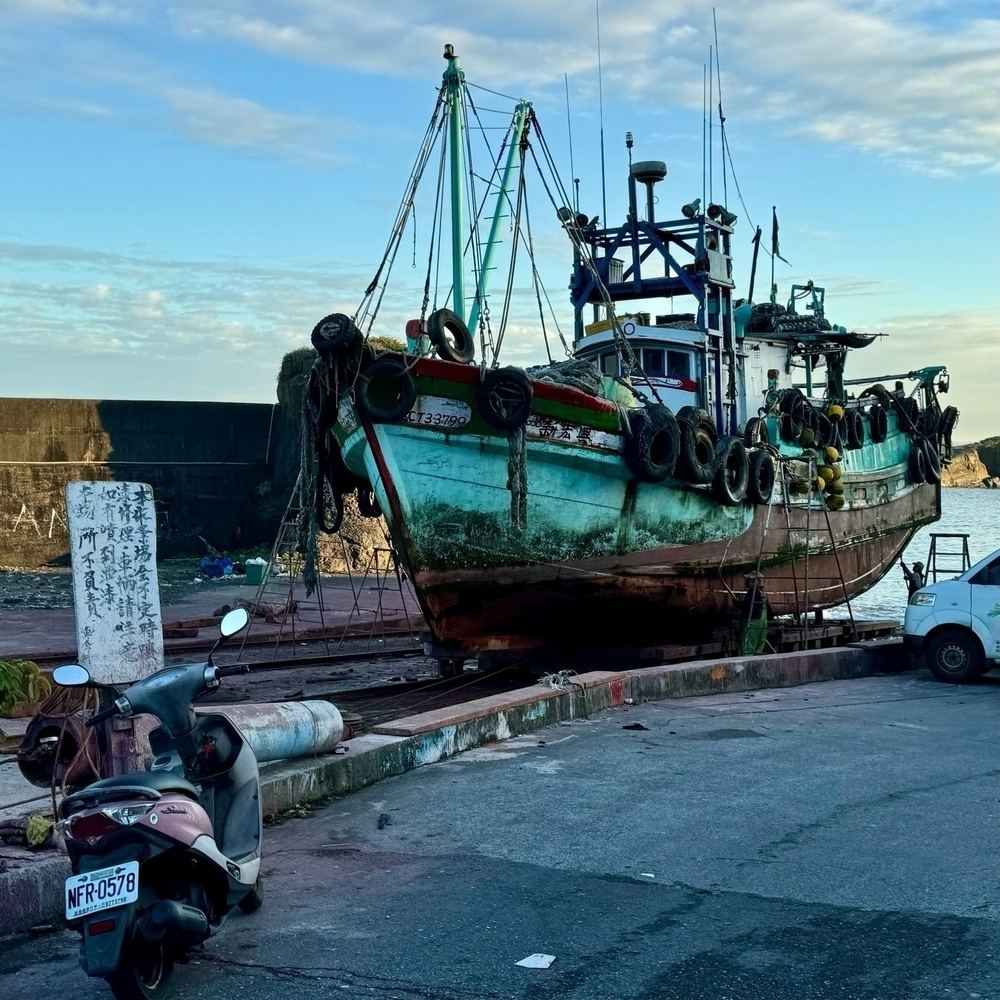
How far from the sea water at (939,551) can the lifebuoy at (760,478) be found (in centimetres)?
271

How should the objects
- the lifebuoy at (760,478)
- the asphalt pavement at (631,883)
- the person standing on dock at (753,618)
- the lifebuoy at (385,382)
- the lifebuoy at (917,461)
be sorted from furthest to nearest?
the lifebuoy at (917,461) < the lifebuoy at (760,478) < the person standing on dock at (753,618) < the lifebuoy at (385,382) < the asphalt pavement at (631,883)

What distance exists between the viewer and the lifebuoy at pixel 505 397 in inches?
534

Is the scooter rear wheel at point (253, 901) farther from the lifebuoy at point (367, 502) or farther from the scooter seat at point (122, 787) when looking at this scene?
the lifebuoy at point (367, 502)

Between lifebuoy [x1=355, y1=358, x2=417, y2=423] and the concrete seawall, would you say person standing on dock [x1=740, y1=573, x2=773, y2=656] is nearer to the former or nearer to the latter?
lifebuoy [x1=355, y1=358, x2=417, y2=423]

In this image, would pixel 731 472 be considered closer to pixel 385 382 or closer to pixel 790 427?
pixel 790 427

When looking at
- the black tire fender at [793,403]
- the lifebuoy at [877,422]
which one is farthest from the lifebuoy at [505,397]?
the lifebuoy at [877,422]

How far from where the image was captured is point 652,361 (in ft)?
59.0

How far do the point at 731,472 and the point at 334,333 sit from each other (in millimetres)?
6094

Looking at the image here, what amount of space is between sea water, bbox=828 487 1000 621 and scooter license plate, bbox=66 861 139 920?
14.3m

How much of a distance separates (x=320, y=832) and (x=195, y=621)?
13.3m

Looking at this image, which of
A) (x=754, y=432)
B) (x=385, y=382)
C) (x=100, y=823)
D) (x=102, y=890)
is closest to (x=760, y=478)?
(x=754, y=432)

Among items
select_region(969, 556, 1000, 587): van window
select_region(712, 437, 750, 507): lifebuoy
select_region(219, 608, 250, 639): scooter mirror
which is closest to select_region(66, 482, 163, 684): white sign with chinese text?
select_region(219, 608, 250, 639): scooter mirror

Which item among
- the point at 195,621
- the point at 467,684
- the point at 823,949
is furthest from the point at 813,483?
the point at 823,949

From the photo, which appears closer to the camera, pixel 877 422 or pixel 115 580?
pixel 115 580
